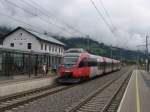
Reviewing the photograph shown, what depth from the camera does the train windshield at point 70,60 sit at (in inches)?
1122

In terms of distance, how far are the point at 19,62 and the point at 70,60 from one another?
177 inches

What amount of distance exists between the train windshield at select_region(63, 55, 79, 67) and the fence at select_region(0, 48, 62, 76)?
2856 mm

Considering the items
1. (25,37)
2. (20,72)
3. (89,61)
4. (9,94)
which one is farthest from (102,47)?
(9,94)

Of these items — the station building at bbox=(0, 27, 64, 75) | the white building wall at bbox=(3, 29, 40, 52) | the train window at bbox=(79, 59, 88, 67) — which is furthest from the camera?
the white building wall at bbox=(3, 29, 40, 52)

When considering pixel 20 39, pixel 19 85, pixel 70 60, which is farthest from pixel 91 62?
pixel 20 39

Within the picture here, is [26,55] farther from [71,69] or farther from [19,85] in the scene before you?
[19,85]

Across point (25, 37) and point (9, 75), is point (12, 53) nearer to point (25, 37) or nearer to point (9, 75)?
point (9, 75)

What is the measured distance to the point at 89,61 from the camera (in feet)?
105

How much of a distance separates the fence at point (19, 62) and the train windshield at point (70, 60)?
2.86m

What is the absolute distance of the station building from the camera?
2615 centimetres

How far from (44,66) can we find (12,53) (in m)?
5.99

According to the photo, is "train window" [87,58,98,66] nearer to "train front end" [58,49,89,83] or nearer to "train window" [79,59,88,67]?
"train window" [79,59,88,67]

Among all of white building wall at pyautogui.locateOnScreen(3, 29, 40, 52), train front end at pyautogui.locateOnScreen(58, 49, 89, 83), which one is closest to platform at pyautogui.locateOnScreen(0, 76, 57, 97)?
train front end at pyautogui.locateOnScreen(58, 49, 89, 83)

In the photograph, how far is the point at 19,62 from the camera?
27984 millimetres
